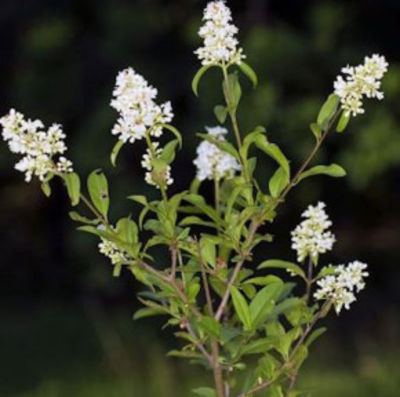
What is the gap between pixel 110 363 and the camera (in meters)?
6.15

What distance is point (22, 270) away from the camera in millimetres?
9109

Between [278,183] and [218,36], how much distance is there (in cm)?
23

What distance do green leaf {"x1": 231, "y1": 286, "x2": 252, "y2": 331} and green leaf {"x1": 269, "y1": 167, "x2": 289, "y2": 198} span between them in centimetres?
16

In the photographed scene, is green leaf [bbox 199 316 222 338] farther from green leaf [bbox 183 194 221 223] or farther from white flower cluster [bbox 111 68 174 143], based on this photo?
white flower cluster [bbox 111 68 174 143]

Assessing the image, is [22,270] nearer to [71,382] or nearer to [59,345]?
[59,345]

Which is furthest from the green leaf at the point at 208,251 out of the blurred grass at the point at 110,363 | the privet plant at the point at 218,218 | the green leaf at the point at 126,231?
the blurred grass at the point at 110,363

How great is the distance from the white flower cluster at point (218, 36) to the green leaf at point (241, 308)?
1.12 feet

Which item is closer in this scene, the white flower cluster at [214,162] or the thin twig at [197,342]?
the thin twig at [197,342]

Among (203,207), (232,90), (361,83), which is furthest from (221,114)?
(361,83)

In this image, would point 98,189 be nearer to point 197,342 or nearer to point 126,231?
point 126,231

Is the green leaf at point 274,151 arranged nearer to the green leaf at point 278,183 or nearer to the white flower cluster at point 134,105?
the green leaf at point 278,183

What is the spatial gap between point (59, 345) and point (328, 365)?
184 centimetres

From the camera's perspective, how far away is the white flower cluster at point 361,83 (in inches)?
66.9

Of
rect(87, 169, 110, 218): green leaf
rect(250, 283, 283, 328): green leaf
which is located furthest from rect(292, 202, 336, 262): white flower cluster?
rect(87, 169, 110, 218): green leaf
